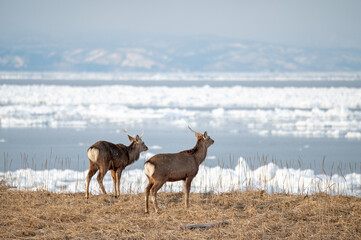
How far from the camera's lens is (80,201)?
7.88m

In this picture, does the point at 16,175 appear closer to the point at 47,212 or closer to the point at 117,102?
the point at 47,212

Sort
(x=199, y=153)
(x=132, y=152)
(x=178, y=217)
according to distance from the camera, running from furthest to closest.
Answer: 1. (x=132, y=152)
2. (x=199, y=153)
3. (x=178, y=217)

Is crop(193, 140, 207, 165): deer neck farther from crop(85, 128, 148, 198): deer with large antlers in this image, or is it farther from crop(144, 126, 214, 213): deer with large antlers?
crop(85, 128, 148, 198): deer with large antlers

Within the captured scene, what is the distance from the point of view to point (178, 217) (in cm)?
690

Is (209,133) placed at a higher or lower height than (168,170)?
higher

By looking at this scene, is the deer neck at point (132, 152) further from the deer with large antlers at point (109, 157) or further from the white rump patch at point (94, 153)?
the white rump patch at point (94, 153)

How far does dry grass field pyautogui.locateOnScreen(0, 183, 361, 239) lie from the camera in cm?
610

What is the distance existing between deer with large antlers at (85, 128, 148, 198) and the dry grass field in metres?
0.38

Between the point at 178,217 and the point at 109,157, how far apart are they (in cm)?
185

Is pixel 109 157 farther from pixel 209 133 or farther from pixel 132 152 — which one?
pixel 209 133

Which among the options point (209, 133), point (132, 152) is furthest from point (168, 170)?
point (209, 133)

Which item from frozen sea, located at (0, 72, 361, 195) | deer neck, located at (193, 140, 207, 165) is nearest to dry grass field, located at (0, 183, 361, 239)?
deer neck, located at (193, 140, 207, 165)

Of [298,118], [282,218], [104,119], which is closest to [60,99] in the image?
[104,119]

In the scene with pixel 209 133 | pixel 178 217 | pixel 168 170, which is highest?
pixel 209 133
